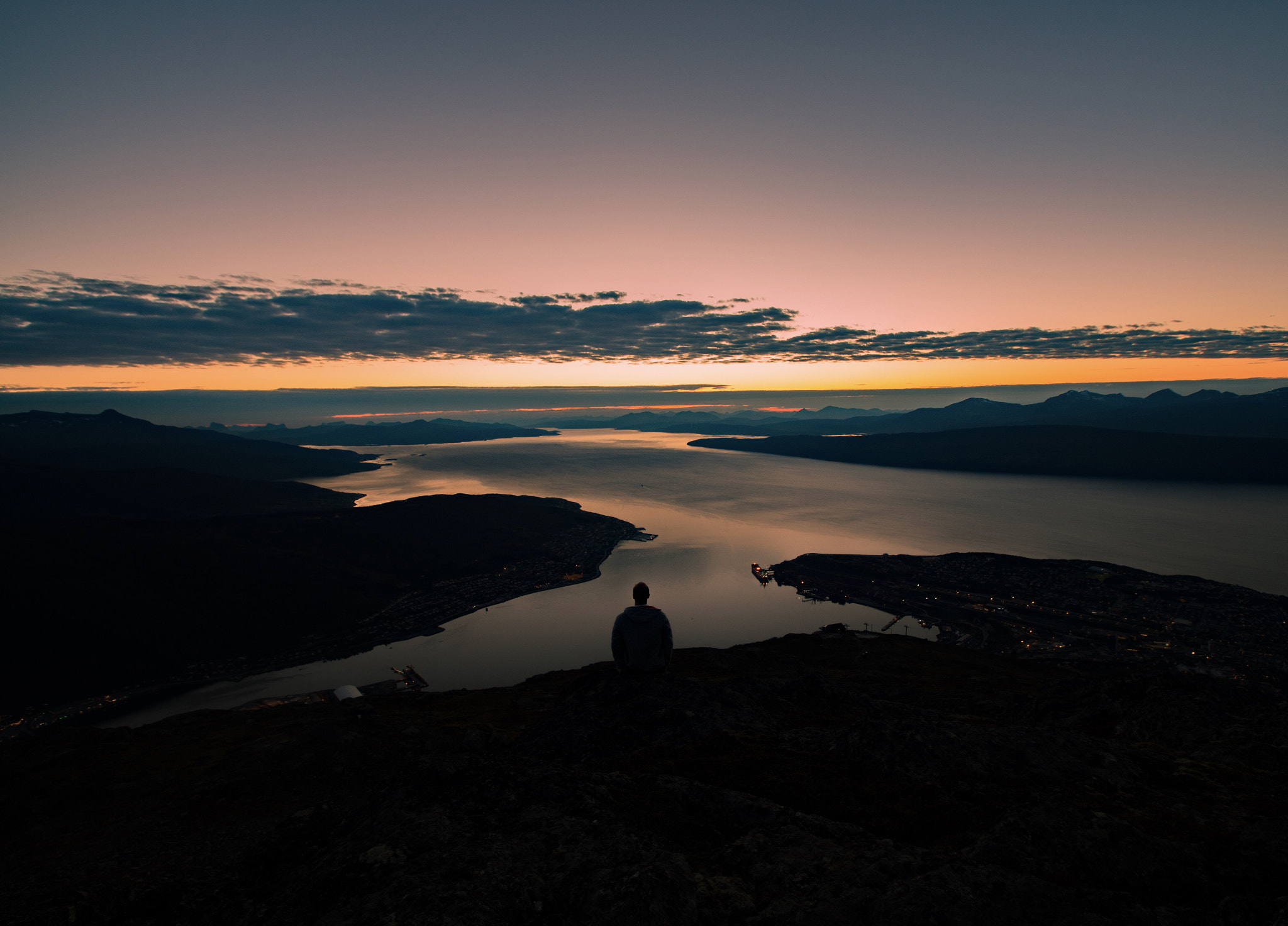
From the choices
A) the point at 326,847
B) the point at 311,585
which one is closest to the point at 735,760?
the point at 326,847

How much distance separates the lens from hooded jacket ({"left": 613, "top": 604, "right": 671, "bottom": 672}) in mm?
15133

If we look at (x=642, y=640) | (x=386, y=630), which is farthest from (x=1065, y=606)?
(x=386, y=630)

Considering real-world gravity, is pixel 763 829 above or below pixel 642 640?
below

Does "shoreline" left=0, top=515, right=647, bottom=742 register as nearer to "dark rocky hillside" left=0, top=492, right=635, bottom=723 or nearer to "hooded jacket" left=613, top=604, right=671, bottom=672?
"dark rocky hillside" left=0, top=492, right=635, bottom=723

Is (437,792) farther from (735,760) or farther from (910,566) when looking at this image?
(910,566)

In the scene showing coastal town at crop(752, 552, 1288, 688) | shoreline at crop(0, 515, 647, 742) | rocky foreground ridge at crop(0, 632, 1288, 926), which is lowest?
shoreline at crop(0, 515, 647, 742)

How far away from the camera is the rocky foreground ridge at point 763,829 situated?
23.0 feet

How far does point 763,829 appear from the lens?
920 cm

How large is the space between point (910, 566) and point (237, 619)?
15332 centimetres

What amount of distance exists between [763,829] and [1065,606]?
13495cm

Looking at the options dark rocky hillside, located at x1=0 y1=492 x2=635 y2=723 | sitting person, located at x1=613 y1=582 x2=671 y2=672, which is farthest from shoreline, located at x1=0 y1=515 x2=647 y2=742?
sitting person, located at x1=613 y1=582 x2=671 y2=672

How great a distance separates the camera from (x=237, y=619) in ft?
366

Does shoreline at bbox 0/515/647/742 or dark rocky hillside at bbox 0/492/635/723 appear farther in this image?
dark rocky hillside at bbox 0/492/635/723

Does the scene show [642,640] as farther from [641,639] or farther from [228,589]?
[228,589]
